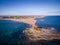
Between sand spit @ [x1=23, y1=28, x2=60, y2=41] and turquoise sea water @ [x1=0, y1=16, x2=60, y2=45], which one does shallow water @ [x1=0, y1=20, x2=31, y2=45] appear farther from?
sand spit @ [x1=23, y1=28, x2=60, y2=41]

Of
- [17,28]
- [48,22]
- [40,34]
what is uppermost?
[48,22]

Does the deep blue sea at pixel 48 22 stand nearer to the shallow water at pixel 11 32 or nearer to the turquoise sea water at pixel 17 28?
the turquoise sea water at pixel 17 28

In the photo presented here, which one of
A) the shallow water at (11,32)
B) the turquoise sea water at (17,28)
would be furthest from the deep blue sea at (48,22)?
the shallow water at (11,32)

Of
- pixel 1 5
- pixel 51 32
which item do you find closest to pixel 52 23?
pixel 51 32

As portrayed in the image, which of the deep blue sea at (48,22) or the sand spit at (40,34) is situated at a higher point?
the deep blue sea at (48,22)

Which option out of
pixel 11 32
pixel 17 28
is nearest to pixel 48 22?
pixel 17 28

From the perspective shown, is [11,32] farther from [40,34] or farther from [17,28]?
[40,34]

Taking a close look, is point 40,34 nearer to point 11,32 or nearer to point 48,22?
point 48,22

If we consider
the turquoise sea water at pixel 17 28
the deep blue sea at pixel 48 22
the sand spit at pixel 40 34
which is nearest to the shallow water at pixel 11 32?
the turquoise sea water at pixel 17 28

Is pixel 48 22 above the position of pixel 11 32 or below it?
above

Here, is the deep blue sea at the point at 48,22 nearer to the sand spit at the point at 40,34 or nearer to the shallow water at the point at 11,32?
the sand spit at the point at 40,34

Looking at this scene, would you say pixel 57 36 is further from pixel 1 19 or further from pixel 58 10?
pixel 1 19
